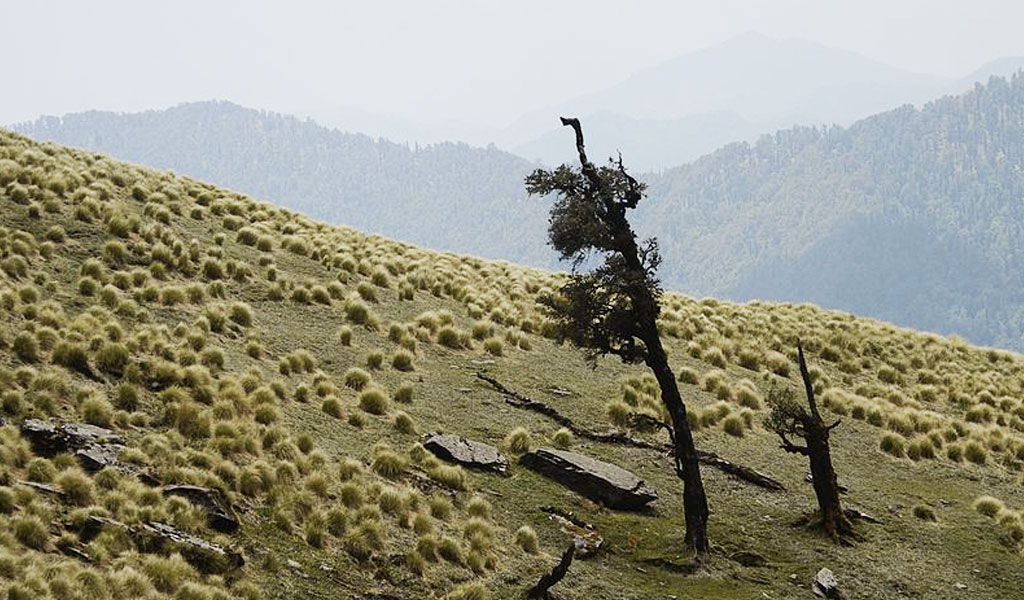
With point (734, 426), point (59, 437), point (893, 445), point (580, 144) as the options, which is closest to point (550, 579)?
point (59, 437)

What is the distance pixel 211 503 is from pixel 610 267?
8.92m

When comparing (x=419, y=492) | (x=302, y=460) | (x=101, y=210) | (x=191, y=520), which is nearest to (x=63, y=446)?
(x=191, y=520)

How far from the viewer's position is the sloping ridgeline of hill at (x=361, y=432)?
478 inches

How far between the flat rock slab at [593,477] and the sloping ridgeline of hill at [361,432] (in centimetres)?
35

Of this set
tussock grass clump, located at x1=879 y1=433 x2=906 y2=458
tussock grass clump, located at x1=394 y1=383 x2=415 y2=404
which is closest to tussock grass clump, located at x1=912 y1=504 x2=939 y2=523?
tussock grass clump, located at x1=879 y1=433 x2=906 y2=458

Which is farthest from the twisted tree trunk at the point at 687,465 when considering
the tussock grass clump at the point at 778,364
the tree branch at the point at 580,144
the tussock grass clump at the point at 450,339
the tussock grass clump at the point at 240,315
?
the tussock grass clump at the point at 778,364

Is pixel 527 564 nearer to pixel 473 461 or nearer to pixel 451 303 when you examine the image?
pixel 473 461

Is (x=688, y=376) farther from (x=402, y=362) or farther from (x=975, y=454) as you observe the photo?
(x=402, y=362)

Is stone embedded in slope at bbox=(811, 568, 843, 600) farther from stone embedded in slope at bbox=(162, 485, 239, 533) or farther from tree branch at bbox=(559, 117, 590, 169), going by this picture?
stone embedded in slope at bbox=(162, 485, 239, 533)

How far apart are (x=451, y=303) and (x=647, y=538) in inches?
702

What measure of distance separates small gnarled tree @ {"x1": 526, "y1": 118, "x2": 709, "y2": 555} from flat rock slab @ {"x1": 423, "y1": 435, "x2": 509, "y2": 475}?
3.26 m

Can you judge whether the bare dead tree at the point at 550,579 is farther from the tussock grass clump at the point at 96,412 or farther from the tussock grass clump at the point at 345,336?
the tussock grass clump at the point at 345,336

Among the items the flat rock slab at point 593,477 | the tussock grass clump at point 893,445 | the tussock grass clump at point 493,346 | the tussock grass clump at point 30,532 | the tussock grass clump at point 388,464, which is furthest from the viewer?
the tussock grass clump at point 493,346

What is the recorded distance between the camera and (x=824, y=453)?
60.4ft
